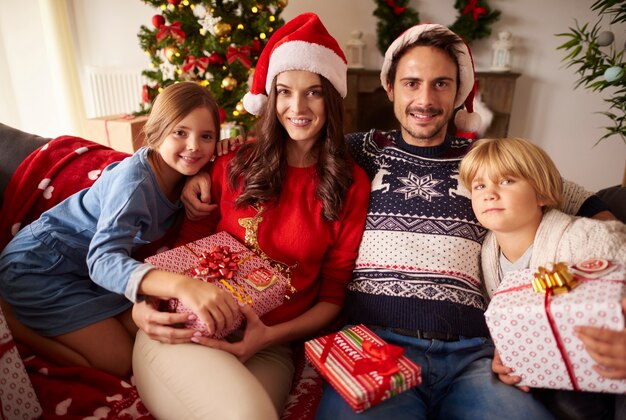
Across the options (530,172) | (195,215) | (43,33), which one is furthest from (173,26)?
(530,172)

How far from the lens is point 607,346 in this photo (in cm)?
92

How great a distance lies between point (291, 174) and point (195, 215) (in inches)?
14.3

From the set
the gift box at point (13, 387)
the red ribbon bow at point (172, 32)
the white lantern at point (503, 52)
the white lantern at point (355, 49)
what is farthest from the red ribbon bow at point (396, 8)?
the gift box at point (13, 387)

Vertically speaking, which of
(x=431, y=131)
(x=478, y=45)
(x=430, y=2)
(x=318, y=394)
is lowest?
(x=318, y=394)

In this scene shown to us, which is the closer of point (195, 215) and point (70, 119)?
point (195, 215)

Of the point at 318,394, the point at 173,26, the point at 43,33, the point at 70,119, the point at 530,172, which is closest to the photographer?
the point at 530,172

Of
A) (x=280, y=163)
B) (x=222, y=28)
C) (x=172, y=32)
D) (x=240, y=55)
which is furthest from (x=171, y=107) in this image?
(x=172, y=32)

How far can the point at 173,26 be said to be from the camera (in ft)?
9.80

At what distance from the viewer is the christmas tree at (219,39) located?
3.00 metres

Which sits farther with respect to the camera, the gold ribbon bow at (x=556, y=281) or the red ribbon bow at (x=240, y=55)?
the red ribbon bow at (x=240, y=55)

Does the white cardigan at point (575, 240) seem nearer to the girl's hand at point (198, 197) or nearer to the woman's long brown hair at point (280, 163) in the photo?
the woman's long brown hair at point (280, 163)

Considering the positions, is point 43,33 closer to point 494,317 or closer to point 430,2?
point 430,2

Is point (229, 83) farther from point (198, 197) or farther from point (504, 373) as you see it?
point (504, 373)

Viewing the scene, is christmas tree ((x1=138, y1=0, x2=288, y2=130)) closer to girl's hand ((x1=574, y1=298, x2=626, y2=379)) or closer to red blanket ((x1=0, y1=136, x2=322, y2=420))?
red blanket ((x1=0, y1=136, x2=322, y2=420))
